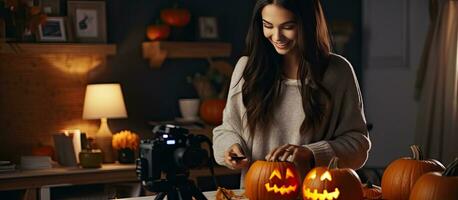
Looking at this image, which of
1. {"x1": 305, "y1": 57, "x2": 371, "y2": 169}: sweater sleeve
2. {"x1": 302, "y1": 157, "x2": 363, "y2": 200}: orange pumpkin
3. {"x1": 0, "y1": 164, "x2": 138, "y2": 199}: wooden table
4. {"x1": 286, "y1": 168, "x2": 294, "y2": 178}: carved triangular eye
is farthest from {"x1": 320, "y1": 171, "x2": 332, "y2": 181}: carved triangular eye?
{"x1": 0, "y1": 164, "x2": 138, "y2": 199}: wooden table

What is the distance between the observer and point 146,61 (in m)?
5.29

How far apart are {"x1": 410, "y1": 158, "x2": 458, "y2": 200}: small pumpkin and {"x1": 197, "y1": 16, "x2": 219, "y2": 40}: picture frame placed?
3.28 metres

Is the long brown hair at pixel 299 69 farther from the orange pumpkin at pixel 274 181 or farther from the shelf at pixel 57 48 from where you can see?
the shelf at pixel 57 48

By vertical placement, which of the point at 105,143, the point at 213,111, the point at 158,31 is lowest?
the point at 105,143

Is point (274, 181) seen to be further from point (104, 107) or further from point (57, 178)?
point (104, 107)

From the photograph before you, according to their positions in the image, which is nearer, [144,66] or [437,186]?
[437,186]

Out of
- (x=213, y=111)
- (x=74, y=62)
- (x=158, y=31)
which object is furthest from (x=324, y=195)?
(x=74, y=62)

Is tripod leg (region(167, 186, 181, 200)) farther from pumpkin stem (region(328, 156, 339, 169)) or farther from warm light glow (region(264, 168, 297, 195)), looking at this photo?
pumpkin stem (region(328, 156, 339, 169))

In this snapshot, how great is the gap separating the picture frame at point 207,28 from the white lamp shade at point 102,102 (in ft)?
2.37

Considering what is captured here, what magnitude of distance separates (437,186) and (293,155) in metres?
0.45

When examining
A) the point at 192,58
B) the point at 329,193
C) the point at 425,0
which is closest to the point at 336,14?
the point at 425,0

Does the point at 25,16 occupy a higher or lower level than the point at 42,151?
higher

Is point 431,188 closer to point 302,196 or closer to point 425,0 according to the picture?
point 302,196

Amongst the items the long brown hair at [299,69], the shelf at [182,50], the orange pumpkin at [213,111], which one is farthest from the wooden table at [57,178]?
the long brown hair at [299,69]
